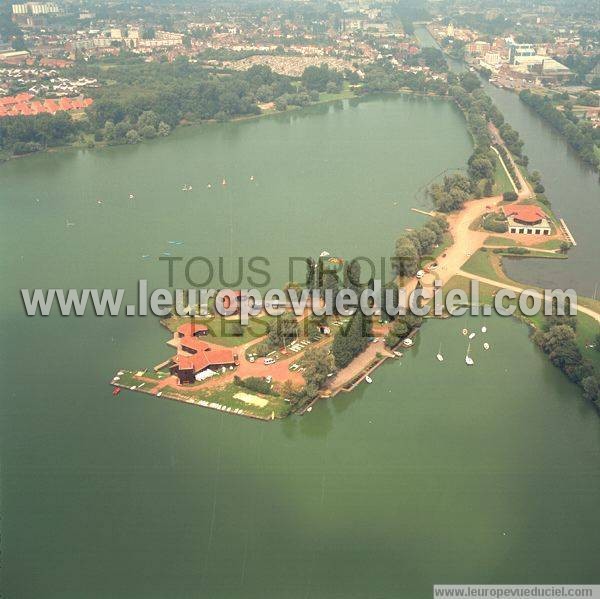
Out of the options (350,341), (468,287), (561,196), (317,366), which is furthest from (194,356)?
(561,196)

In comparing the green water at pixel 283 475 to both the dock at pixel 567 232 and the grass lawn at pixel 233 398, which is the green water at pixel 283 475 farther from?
the dock at pixel 567 232

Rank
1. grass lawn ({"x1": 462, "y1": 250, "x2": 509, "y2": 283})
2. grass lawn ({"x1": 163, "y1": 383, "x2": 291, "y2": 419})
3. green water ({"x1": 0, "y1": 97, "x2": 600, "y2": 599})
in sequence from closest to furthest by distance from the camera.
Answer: green water ({"x1": 0, "y1": 97, "x2": 600, "y2": 599}) < grass lawn ({"x1": 163, "y1": 383, "x2": 291, "y2": 419}) < grass lawn ({"x1": 462, "y1": 250, "x2": 509, "y2": 283})

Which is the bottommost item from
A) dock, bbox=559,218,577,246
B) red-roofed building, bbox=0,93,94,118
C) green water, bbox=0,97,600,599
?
red-roofed building, bbox=0,93,94,118

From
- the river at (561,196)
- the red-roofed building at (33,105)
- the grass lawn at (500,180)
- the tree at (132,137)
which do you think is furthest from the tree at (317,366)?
the red-roofed building at (33,105)

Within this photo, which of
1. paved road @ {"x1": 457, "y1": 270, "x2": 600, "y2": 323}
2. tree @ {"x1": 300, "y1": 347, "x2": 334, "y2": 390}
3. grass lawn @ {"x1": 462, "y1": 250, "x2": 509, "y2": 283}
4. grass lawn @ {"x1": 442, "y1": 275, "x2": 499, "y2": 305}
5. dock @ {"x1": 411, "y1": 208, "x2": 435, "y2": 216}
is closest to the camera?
tree @ {"x1": 300, "y1": 347, "x2": 334, "y2": 390}

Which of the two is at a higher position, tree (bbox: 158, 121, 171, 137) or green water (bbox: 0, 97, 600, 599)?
green water (bbox: 0, 97, 600, 599)

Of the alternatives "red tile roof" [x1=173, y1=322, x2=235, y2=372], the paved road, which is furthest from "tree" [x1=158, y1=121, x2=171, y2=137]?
"red tile roof" [x1=173, y1=322, x2=235, y2=372]

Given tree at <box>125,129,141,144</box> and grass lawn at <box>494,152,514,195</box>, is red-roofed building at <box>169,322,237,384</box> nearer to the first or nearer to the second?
grass lawn at <box>494,152,514,195</box>
